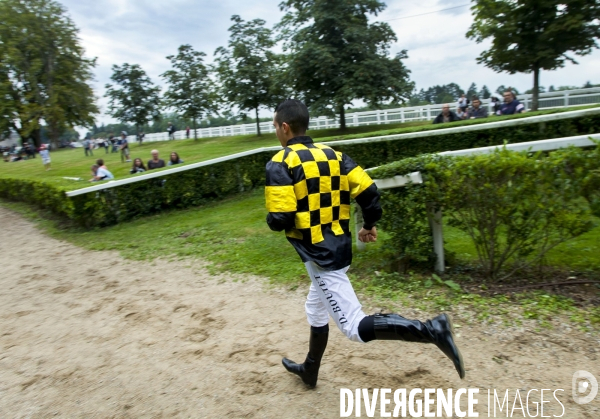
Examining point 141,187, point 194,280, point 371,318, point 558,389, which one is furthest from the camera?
point 141,187

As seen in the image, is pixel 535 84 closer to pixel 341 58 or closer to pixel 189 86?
pixel 341 58

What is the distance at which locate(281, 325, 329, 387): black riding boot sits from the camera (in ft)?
9.95

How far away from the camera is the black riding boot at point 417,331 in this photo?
247 cm

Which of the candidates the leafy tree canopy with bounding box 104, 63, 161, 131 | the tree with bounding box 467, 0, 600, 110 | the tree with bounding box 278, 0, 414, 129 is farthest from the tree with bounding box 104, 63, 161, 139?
the tree with bounding box 467, 0, 600, 110

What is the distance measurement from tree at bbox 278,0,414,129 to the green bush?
58.6ft

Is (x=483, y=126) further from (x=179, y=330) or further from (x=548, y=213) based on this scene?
(x=179, y=330)

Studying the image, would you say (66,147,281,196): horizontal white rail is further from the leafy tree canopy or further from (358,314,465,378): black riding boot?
the leafy tree canopy

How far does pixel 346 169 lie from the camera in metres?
2.88

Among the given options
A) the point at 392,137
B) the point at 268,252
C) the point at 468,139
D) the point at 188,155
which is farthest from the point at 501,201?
the point at 188,155

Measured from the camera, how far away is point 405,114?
25984 mm

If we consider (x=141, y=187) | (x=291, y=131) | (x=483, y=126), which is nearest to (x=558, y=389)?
(x=291, y=131)

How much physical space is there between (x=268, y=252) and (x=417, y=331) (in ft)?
13.6

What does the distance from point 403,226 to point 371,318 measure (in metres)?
2.19

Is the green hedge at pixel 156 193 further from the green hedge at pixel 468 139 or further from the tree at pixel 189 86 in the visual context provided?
the tree at pixel 189 86
